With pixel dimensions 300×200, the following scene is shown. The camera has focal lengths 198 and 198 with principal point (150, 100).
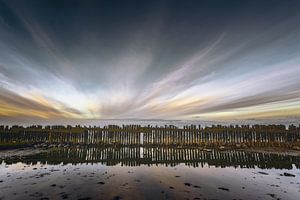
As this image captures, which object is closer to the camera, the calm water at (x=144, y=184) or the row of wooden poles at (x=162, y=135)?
the calm water at (x=144, y=184)

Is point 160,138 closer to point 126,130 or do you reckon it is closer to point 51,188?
point 126,130

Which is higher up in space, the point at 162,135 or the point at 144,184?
the point at 162,135

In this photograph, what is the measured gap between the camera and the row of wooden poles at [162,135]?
91.4 feet

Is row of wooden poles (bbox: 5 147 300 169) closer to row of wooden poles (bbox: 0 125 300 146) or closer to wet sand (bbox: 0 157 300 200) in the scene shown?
wet sand (bbox: 0 157 300 200)

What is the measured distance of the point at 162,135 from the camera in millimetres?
29922

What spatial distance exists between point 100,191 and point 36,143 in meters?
22.5

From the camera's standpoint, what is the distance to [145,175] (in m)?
10.9

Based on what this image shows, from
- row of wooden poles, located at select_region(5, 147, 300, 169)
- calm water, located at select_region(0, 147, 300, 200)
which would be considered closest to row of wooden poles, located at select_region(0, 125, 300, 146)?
row of wooden poles, located at select_region(5, 147, 300, 169)

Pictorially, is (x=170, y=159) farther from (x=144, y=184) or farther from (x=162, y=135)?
(x=162, y=135)

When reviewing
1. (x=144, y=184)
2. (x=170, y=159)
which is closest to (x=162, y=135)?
(x=170, y=159)

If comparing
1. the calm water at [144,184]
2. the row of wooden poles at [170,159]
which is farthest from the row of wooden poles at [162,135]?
the calm water at [144,184]

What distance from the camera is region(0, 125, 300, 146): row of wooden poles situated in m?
27.8

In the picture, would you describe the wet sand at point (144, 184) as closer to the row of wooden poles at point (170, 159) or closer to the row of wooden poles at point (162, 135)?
the row of wooden poles at point (170, 159)

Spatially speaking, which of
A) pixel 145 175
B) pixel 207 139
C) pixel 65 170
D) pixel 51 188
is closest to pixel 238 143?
pixel 207 139
